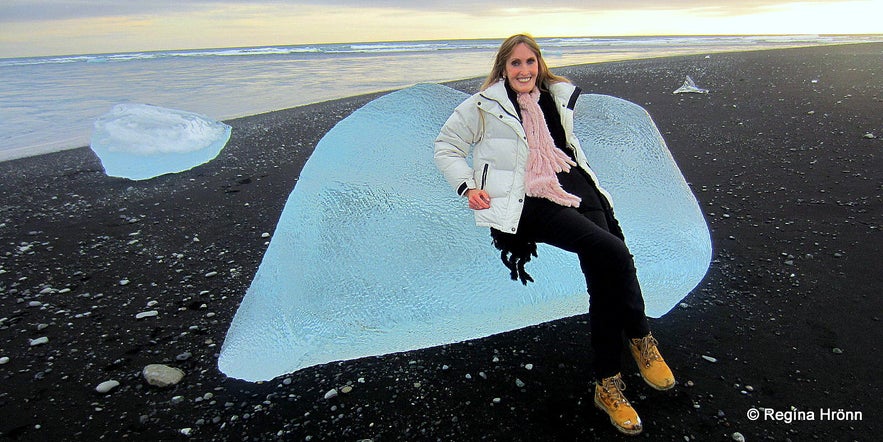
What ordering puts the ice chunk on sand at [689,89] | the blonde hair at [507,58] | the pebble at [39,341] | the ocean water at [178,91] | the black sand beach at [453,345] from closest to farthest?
the black sand beach at [453,345] → the blonde hair at [507,58] → the pebble at [39,341] → the ice chunk on sand at [689,89] → the ocean water at [178,91]

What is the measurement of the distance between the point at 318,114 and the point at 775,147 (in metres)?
7.34

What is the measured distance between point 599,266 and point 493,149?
2.35 ft

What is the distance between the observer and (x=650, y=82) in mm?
10148

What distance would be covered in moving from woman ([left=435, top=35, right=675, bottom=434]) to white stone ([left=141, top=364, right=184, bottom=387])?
1.80 metres

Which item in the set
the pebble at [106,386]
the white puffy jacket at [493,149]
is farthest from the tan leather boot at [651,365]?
the pebble at [106,386]

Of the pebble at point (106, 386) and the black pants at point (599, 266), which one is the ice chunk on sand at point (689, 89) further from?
the pebble at point (106, 386)

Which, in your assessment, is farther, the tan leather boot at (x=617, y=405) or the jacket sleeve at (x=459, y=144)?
the jacket sleeve at (x=459, y=144)

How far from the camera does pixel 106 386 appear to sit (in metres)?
→ 2.68

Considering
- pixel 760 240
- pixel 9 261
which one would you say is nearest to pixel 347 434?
pixel 760 240

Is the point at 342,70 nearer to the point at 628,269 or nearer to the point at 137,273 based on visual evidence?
the point at 137,273

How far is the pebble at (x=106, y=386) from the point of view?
265cm

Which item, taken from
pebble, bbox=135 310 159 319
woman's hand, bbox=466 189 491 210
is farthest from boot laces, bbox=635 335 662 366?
pebble, bbox=135 310 159 319

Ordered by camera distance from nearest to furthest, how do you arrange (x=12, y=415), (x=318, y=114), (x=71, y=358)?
1. (x=12, y=415)
2. (x=71, y=358)
3. (x=318, y=114)

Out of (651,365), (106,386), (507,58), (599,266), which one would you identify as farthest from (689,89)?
(106,386)
